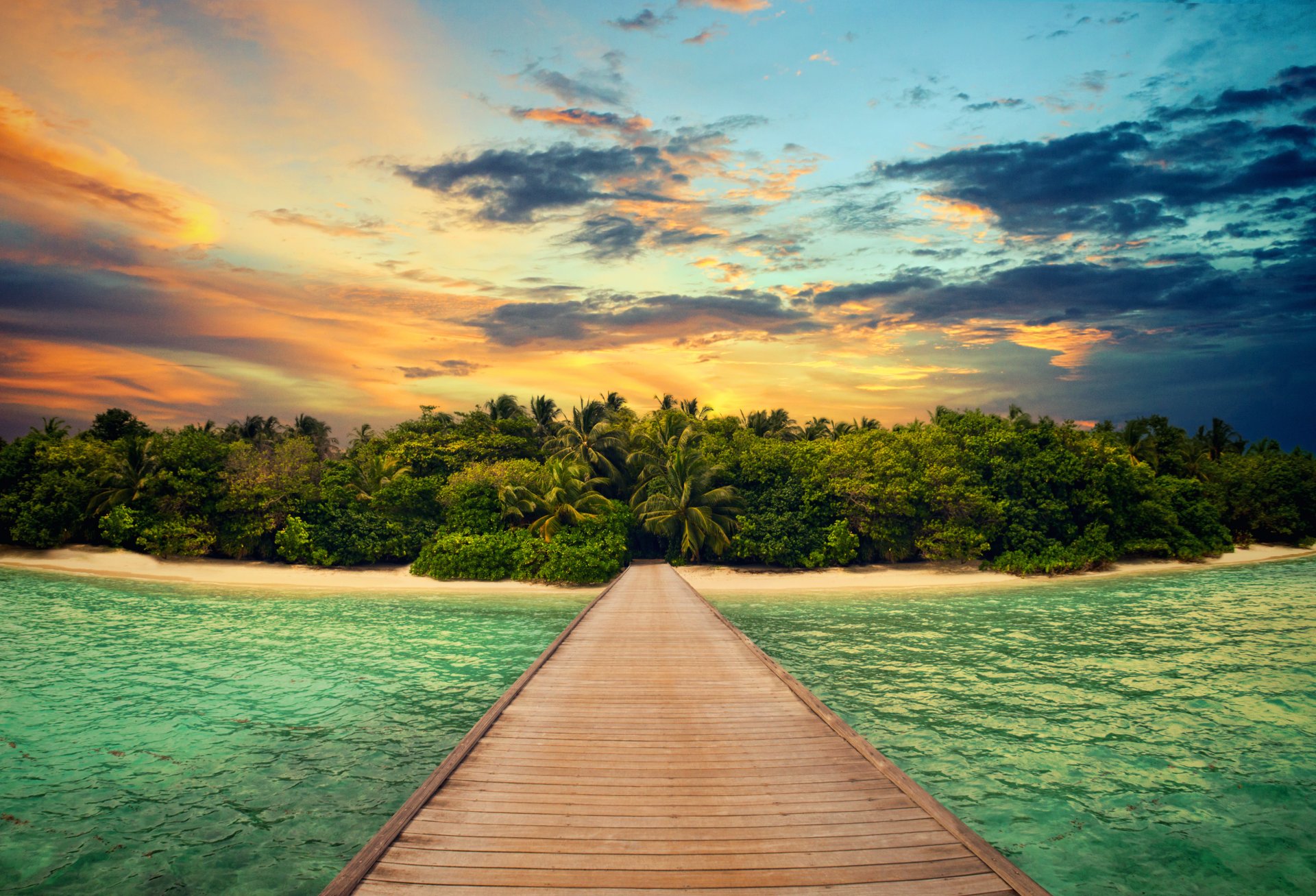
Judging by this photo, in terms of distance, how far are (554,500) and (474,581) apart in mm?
4661

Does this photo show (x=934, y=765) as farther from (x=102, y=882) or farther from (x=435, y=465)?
(x=435, y=465)

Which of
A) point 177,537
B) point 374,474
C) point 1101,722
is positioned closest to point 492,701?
point 1101,722

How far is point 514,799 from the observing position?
206 inches

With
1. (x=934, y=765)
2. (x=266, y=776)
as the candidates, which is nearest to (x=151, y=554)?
(x=266, y=776)

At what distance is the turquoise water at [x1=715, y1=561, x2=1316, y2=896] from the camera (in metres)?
6.58

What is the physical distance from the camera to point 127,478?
28.4m

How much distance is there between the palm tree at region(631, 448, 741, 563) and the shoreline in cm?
161

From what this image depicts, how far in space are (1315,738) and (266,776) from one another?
15.4 m

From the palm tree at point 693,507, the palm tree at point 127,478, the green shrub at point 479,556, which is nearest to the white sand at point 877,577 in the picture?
the palm tree at point 693,507

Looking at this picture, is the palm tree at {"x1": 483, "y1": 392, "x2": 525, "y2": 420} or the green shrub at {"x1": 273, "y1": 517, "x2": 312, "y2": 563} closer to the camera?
the green shrub at {"x1": 273, "y1": 517, "x2": 312, "y2": 563}

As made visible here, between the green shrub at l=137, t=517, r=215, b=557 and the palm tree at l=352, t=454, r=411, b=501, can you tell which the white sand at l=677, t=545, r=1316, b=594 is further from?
the green shrub at l=137, t=517, r=215, b=557

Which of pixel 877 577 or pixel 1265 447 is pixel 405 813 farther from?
pixel 1265 447

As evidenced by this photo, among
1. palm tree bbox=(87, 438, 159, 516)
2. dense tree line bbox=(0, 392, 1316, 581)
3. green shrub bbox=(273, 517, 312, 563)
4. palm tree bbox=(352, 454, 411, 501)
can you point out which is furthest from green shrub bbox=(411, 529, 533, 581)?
palm tree bbox=(87, 438, 159, 516)

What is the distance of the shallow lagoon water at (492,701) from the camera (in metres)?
6.52
